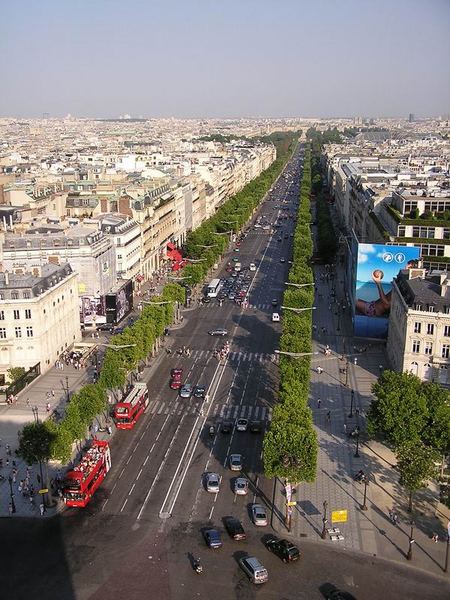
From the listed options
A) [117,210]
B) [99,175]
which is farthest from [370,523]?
[99,175]

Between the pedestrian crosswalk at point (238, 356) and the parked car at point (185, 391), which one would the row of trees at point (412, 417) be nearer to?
the parked car at point (185, 391)

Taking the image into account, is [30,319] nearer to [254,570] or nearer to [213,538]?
[213,538]

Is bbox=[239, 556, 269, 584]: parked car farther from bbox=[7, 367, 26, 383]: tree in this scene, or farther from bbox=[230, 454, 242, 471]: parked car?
bbox=[7, 367, 26, 383]: tree

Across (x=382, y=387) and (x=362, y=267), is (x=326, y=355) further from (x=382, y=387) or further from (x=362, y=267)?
(x=382, y=387)

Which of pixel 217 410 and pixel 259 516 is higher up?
pixel 259 516

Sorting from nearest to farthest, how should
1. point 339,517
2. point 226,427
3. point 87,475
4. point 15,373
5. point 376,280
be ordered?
point 339,517, point 87,475, point 226,427, point 15,373, point 376,280

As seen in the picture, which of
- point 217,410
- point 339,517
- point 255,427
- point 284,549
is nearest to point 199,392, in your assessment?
point 217,410

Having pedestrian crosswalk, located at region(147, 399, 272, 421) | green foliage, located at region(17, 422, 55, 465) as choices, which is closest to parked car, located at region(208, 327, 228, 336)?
pedestrian crosswalk, located at region(147, 399, 272, 421)

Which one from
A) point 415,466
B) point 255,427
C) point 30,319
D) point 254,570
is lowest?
point 255,427
